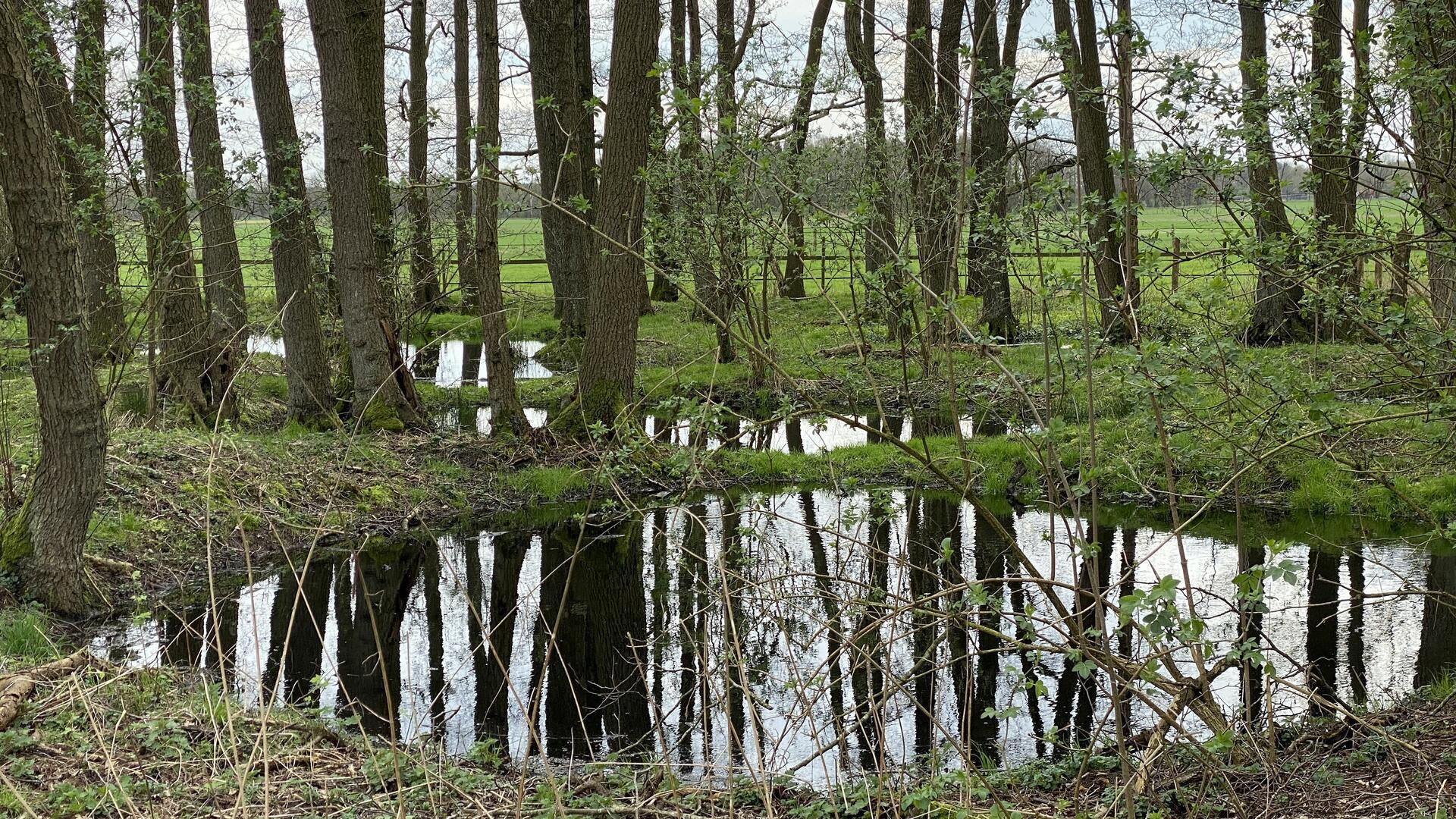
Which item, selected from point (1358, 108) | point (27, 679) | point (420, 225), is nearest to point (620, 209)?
point (420, 225)

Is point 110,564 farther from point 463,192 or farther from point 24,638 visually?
point 463,192

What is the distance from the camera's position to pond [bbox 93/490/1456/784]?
14.9 feet

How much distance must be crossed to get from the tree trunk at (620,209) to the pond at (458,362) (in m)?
4.99

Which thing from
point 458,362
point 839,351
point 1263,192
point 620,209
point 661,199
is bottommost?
point 458,362

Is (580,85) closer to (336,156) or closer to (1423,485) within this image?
(336,156)

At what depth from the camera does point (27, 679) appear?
15.1 feet

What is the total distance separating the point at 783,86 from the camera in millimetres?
12492

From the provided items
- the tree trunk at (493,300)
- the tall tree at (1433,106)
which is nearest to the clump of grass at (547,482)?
the tree trunk at (493,300)

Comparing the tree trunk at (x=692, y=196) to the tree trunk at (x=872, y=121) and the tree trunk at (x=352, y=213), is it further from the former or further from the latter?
the tree trunk at (x=352, y=213)

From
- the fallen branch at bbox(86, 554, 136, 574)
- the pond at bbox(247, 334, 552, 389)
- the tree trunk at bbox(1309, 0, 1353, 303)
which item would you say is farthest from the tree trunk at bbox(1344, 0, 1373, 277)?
the pond at bbox(247, 334, 552, 389)

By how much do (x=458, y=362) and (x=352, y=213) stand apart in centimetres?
854

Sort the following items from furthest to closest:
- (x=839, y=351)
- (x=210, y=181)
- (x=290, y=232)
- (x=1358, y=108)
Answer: (x=839, y=351)
(x=290, y=232)
(x=210, y=181)
(x=1358, y=108)

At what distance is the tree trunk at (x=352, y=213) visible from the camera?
1024 cm

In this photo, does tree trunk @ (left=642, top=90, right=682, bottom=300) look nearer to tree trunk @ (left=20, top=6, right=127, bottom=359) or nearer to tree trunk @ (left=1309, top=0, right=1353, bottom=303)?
tree trunk @ (left=1309, top=0, right=1353, bottom=303)
